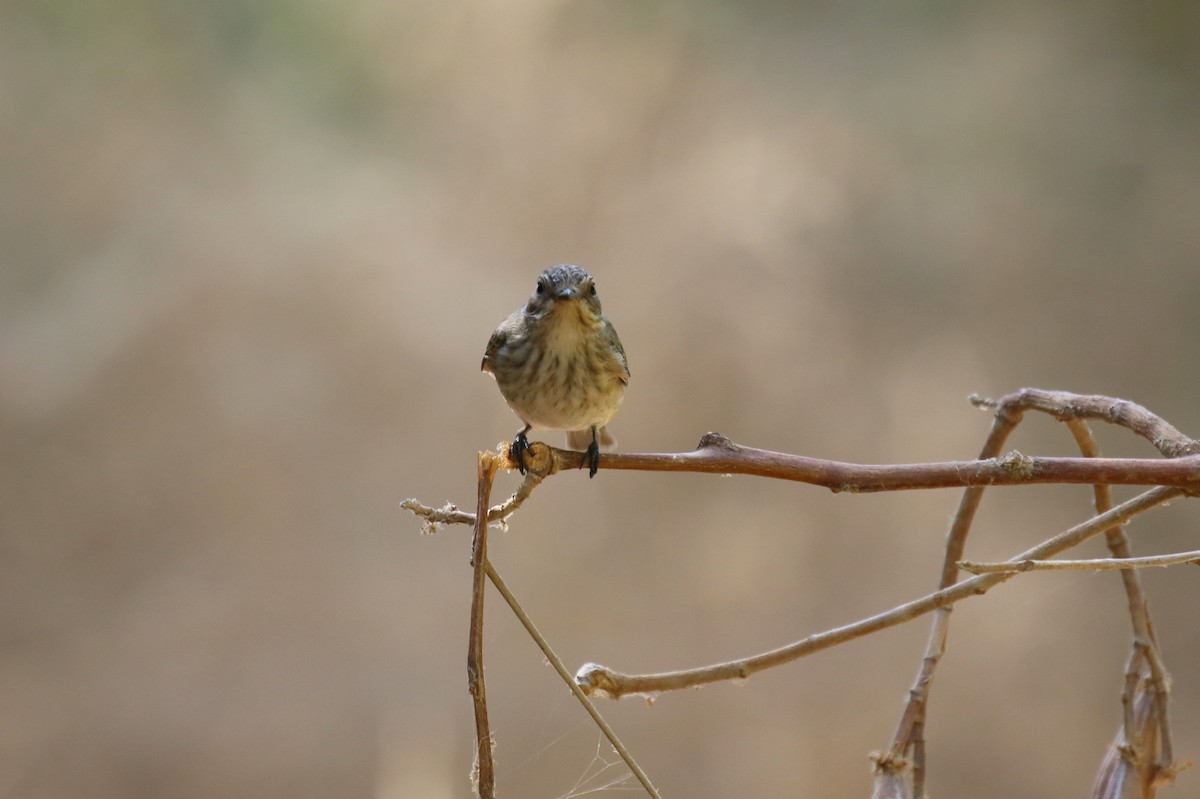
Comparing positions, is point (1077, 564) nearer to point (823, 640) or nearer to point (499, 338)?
point (823, 640)

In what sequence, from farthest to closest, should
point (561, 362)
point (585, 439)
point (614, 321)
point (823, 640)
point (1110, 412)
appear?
point (614, 321), point (585, 439), point (561, 362), point (1110, 412), point (823, 640)

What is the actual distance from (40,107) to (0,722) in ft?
8.99

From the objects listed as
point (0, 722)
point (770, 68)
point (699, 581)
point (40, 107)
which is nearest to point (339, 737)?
point (0, 722)

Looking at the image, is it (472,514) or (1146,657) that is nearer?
(472,514)

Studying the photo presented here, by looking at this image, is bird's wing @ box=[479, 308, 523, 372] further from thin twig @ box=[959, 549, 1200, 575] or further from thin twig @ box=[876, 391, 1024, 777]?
thin twig @ box=[959, 549, 1200, 575]

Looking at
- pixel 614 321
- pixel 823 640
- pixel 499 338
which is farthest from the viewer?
pixel 614 321

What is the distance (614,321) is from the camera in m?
4.79

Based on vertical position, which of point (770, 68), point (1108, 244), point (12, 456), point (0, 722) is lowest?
point (0, 722)

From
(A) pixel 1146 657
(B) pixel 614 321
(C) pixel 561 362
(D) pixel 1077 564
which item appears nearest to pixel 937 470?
(D) pixel 1077 564

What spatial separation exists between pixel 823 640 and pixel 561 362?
3.08ft

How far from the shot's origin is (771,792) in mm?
4426

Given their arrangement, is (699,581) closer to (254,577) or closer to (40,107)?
(254,577)

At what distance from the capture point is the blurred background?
455 centimetres

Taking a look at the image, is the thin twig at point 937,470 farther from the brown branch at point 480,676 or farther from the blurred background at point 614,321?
Answer: the blurred background at point 614,321
